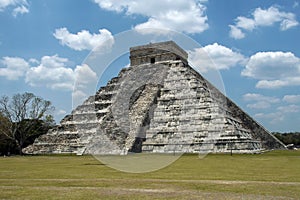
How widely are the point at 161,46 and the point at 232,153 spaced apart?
19207 mm

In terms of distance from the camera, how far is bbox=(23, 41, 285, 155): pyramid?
Result: 31.0 m

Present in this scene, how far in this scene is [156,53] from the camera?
44.3m

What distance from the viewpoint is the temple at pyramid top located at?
43.7m

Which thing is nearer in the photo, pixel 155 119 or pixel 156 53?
pixel 155 119

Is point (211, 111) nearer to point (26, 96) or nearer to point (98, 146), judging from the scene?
point (98, 146)

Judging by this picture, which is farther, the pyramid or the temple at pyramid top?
the temple at pyramid top

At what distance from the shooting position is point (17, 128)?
44.1 m

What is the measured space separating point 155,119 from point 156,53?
40.1ft

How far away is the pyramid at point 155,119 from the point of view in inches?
1222

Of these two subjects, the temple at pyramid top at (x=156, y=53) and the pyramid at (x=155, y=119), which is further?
the temple at pyramid top at (x=156, y=53)

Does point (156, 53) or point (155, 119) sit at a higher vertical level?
point (156, 53)

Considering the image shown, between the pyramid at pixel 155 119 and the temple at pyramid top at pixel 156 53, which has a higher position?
the temple at pyramid top at pixel 156 53

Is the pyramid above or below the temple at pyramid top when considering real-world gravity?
below

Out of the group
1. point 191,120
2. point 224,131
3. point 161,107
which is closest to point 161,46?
point 161,107
